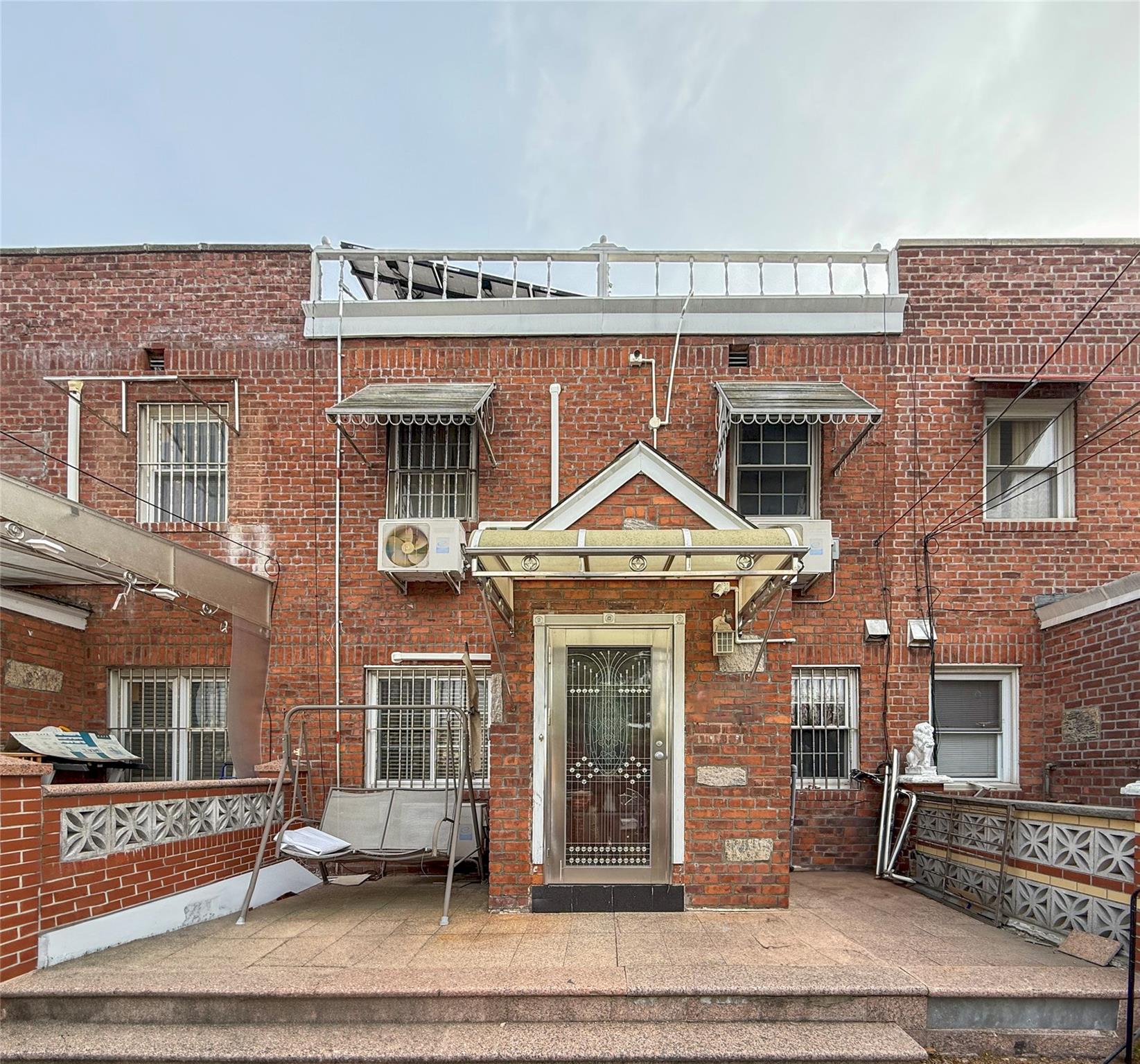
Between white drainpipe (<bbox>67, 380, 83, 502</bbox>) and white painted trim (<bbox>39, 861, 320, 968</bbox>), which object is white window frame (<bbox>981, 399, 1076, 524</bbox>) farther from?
white drainpipe (<bbox>67, 380, 83, 502</bbox>)

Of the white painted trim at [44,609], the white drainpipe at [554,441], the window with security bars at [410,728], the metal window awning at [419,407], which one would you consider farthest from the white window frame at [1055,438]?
the white painted trim at [44,609]

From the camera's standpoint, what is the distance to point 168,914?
21.2ft

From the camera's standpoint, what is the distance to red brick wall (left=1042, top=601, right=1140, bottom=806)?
26.1 ft

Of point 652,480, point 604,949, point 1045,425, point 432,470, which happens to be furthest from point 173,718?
point 1045,425

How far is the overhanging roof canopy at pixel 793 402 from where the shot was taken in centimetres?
882

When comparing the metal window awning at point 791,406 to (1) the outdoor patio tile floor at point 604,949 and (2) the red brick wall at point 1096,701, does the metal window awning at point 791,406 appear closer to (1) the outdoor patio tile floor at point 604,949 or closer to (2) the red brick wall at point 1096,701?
(2) the red brick wall at point 1096,701

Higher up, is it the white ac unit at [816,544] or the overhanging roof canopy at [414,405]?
the overhanging roof canopy at [414,405]

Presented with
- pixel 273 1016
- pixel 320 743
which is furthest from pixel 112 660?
pixel 273 1016

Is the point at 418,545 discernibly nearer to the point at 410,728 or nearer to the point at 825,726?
the point at 410,728

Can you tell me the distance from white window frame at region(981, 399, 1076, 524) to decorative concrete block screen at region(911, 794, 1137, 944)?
11.7 ft

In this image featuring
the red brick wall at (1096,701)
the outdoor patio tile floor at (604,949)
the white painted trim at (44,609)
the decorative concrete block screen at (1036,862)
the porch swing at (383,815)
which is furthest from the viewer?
the white painted trim at (44,609)

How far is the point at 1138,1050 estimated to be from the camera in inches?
196

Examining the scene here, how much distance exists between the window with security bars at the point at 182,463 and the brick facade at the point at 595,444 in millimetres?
179

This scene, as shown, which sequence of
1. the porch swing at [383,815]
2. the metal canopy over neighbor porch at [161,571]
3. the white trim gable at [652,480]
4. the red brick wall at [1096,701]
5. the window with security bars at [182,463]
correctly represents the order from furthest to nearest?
the window with security bars at [182,463] < the red brick wall at [1096,701] < the porch swing at [383,815] < the metal canopy over neighbor porch at [161,571] < the white trim gable at [652,480]
